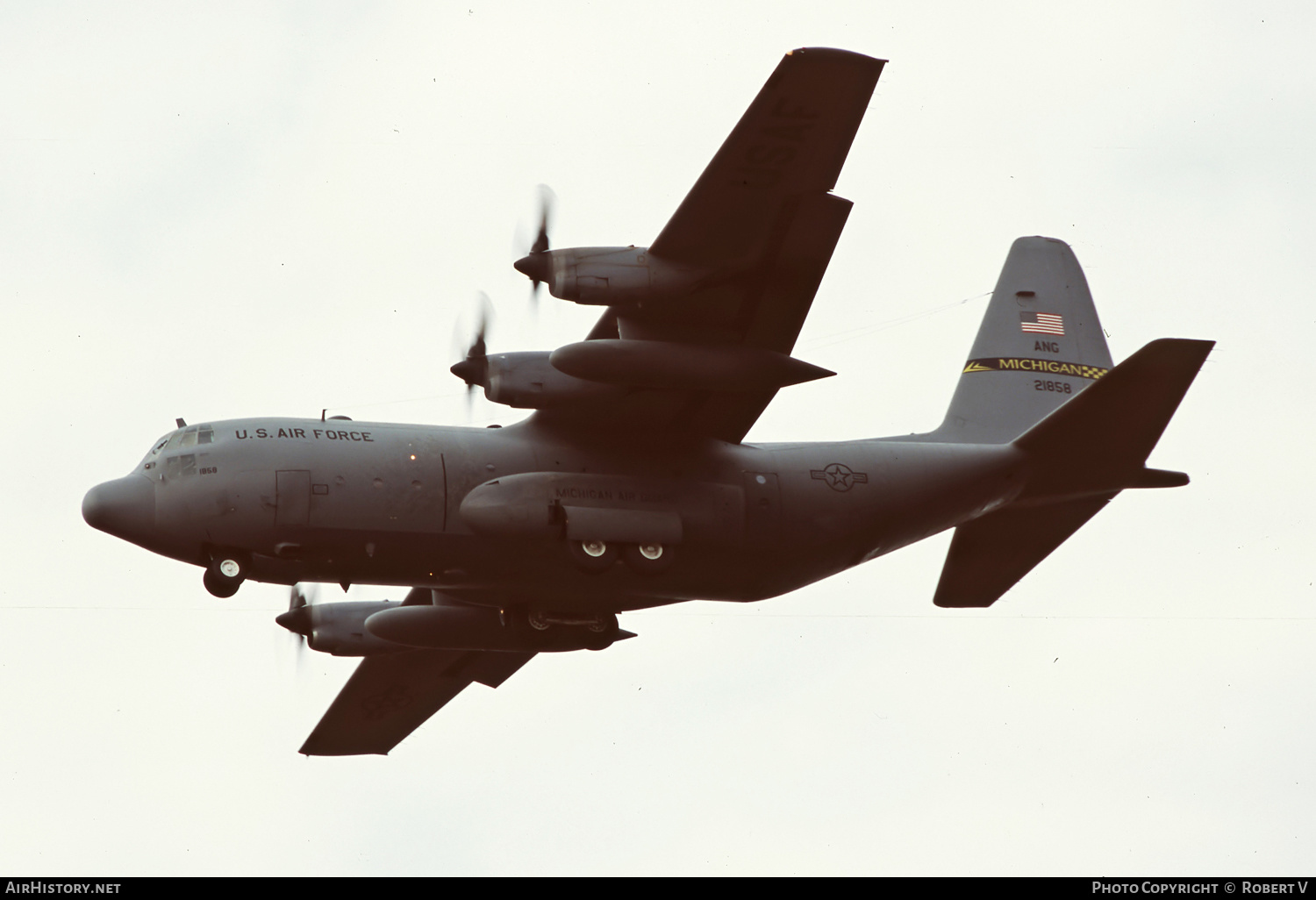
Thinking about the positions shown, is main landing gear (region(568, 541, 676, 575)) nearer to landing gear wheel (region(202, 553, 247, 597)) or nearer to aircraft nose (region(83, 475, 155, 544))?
landing gear wheel (region(202, 553, 247, 597))

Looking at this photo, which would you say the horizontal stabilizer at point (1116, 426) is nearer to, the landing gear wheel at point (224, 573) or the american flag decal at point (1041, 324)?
the american flag decal at point (1041, 324)

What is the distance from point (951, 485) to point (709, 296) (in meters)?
4.06

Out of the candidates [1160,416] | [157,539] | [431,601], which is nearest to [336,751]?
[431,601]

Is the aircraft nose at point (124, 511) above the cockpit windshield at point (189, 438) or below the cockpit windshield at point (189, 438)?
below

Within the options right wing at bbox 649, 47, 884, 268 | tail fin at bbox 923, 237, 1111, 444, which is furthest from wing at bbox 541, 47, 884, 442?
tail fin at bbox 923, 237, 1111, 444

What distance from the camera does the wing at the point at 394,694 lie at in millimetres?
25000

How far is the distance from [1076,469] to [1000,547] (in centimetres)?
170

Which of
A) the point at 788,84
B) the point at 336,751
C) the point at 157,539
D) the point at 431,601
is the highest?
the point at 788,84

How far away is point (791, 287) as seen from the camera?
19562 mm

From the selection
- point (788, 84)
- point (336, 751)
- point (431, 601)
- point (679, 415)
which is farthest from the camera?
point (336, 751)

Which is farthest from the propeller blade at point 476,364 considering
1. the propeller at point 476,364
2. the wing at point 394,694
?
the wing at point 394,694

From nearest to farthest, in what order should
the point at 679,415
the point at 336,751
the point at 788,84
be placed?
the point at 788,84
the point at 679,415
the point at 336,751

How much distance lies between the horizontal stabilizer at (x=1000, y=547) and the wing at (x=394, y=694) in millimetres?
5977

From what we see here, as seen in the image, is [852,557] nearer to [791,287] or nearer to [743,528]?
[743,528]
